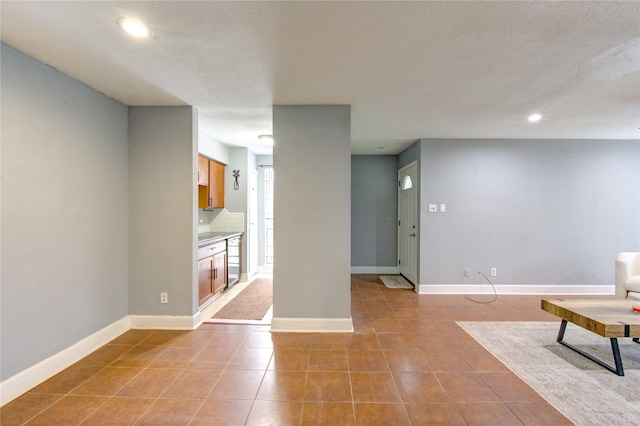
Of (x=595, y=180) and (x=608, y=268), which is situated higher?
(x=595, y=180)

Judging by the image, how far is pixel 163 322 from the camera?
3.18 metres

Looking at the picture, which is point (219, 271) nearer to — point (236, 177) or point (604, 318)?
point (236, 177)

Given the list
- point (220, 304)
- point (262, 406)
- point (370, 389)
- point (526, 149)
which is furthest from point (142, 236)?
point (526, 149)

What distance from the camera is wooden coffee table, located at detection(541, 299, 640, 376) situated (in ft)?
7.34

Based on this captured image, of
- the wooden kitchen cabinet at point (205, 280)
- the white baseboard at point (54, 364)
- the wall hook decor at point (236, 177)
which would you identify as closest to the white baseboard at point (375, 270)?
the wall hook decor at point (236, 177)

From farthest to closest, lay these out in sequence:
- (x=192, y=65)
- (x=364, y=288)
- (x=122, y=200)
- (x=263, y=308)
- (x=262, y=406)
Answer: (x=364, y=288) < (x=263, y=308) < (x=122, y=200) < (x=192, y=65) < (x=262, y=406)

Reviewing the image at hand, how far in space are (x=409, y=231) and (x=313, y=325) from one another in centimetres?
283

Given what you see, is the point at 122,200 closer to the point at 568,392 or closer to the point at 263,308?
the point at 263,308

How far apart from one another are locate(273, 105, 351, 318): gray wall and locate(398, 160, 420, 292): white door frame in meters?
2.09

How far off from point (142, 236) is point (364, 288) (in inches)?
132

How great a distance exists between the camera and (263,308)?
385cm

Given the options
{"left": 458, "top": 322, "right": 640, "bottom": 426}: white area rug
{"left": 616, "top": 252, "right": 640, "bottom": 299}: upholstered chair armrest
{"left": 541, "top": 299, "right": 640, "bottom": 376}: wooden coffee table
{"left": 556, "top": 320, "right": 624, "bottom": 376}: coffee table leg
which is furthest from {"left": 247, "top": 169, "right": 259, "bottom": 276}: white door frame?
{"left": 616, "top": 252, "right": 640, "bottom": 299}: upholstered chair armrest

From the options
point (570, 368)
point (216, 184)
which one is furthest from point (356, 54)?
→ point (216, 184)

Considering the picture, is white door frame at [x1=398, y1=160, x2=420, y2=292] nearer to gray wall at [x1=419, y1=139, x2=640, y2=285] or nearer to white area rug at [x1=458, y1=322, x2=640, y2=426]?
gray wall at [x1=419, y1=139, x2=640, y2=285]
